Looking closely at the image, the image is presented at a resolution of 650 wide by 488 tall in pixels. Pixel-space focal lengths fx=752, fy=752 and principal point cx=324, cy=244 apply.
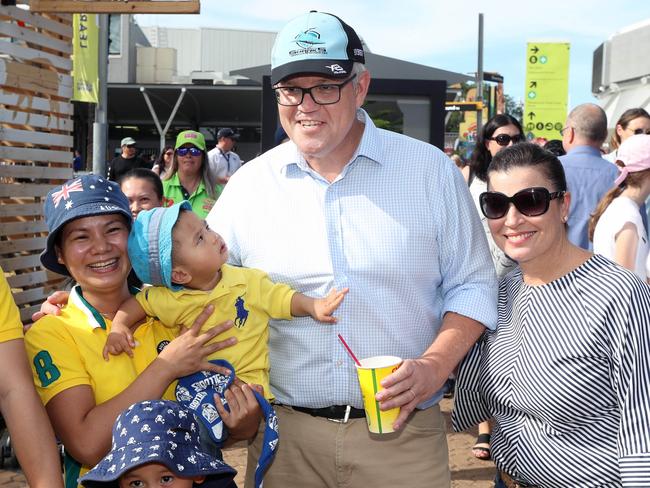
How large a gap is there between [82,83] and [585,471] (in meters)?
10.9

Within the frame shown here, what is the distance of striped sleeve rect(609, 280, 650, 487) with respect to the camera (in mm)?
2279

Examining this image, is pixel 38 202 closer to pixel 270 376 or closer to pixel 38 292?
pixel 38 292

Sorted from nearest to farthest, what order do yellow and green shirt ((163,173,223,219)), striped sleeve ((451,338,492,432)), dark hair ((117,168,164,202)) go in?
1. striped sleeve ((451,338,492,432))
2. dark hair ((117,168,164,202))
3. yellow and green shirt ((163,173,223,219))

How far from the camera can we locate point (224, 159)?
11.2m

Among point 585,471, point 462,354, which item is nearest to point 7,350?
point 462,354

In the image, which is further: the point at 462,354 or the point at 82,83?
the point at 82,83

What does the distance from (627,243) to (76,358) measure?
3.38m

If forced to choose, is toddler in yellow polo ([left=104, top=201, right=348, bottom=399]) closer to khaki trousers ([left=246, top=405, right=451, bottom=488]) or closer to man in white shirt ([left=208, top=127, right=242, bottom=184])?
khaki trousers ([left=246, top=405, right=451, bottom=488])

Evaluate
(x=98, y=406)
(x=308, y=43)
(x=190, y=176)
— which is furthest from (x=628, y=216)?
(x=190, y=176)

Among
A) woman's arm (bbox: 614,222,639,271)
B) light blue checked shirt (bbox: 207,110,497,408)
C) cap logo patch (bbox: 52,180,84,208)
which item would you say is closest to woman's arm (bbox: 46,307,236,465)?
light blue checked shirt (bbox: 207,110,497,408)

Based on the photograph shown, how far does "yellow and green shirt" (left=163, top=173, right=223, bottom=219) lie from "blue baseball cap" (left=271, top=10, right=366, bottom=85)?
5.06 m

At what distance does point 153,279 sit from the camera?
269 cm

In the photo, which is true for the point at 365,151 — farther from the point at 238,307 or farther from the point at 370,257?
the point at 238,307

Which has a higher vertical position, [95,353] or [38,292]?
[95,353]
